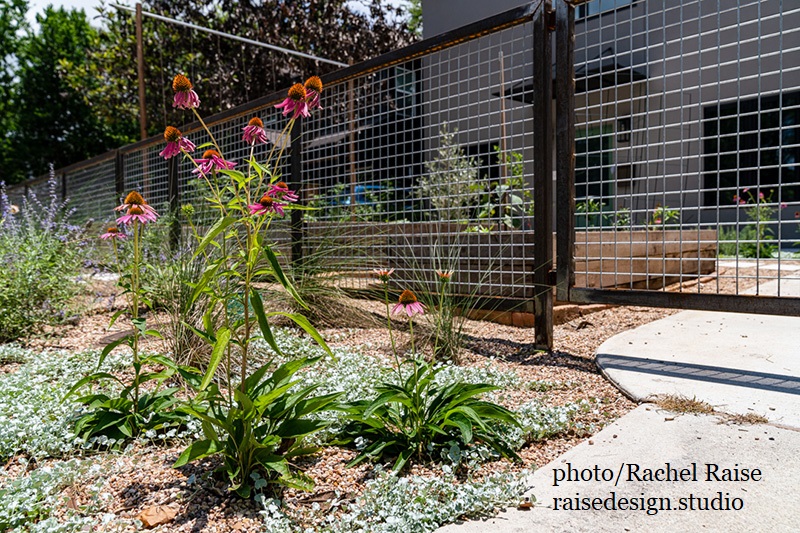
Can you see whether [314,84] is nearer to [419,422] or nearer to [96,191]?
[419,422]

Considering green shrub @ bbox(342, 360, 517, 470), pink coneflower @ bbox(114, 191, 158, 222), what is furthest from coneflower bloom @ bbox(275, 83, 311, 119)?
green shrub @ bbox(342, 360, 517, 470)

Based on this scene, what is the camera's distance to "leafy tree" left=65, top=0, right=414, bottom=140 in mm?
12094

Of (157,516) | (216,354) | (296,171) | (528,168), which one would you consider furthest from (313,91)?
(528,168)

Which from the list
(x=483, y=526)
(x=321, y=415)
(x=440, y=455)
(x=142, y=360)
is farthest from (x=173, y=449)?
(x=483, y=526)

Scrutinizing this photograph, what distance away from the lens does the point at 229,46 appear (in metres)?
12.3

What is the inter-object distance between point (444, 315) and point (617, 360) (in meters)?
0.87

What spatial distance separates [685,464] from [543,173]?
5.84ft

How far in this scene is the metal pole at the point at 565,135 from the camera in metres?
3.06

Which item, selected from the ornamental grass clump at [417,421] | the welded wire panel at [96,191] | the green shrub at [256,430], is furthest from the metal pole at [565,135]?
the welded wire panel at [96,191]

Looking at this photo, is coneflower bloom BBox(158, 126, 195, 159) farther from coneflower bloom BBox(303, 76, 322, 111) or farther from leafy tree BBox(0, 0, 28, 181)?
leafy tree BBox(0, 0, 28, 181)

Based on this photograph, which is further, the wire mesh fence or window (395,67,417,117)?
window (395,67,417,117)

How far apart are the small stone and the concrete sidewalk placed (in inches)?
27.5

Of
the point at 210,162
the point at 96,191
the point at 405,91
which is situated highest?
the point at 405,91

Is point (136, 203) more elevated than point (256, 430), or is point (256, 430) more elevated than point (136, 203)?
point (136, 203)
